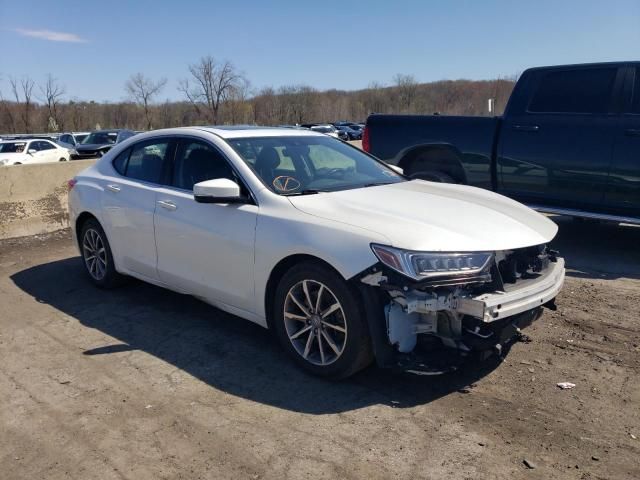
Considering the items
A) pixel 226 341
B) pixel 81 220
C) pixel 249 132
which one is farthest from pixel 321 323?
pixel 81 220

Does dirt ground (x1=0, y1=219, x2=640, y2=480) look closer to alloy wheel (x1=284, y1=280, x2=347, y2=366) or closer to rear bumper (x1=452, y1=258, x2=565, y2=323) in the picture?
alloy wheel (x1=284, y1=280, x2=347, y2=366)

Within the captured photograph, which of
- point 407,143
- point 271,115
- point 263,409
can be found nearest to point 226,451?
point 263,409

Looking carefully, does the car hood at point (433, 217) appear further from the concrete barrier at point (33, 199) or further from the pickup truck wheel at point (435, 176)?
the concrete barrier at point (33, 199)

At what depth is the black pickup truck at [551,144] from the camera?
20.7 feet

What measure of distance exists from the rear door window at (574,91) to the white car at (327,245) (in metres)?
2.83

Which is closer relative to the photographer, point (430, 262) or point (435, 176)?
point (430, 262)

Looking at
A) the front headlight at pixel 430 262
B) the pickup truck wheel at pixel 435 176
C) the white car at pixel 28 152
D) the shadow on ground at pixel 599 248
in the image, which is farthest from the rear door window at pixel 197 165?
the white car at pixel 28 152

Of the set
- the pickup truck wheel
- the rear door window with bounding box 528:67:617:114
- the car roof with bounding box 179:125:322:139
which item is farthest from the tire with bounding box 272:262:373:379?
the rear door window with bounding box 528:67:617:114

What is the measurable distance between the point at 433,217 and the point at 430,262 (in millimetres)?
496

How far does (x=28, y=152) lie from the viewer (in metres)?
23.2

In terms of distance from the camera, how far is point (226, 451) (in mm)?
3006

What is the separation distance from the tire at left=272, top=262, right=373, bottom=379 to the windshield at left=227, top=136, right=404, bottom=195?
751 mm

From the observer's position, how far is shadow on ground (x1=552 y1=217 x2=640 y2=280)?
604 centimetres

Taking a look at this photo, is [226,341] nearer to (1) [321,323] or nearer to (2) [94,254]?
(1) [321,323]
